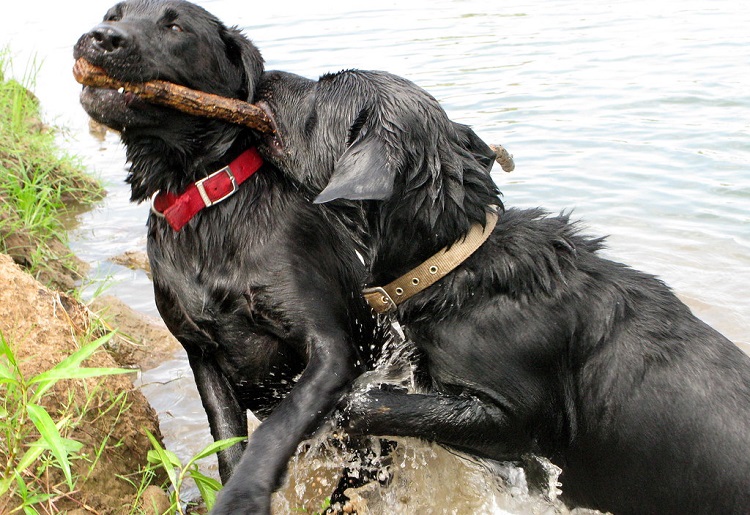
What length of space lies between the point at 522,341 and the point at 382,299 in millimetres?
584

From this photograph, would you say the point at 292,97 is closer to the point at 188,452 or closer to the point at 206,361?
the point at 206,361

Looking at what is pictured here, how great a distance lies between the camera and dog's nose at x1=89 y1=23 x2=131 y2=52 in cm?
335

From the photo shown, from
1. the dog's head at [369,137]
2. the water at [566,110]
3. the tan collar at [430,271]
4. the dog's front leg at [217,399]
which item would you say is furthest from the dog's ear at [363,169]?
the water at [566,110]

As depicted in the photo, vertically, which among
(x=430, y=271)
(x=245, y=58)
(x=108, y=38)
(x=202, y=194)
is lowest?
(x=430, y=271)

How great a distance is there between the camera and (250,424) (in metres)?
4.84

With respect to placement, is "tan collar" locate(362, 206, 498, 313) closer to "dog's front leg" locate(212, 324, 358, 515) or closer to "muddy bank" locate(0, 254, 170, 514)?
"dog's front leg" locate(212, 324, 358, 515)

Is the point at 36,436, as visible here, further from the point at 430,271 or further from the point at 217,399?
the point at 430,271

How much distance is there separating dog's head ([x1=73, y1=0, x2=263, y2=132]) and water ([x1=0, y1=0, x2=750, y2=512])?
1.91m

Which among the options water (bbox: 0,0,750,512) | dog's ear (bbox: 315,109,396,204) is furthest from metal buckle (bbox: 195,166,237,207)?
water (bbox: 0,0,750,512)

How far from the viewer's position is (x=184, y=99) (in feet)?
11.4

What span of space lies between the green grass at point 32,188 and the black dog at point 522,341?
2.26 metres

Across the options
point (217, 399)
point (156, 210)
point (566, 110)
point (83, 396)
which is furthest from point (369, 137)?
point (566, 110)

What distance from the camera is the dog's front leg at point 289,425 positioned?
2.84m

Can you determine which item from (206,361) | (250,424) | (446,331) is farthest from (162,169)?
(250,424)
